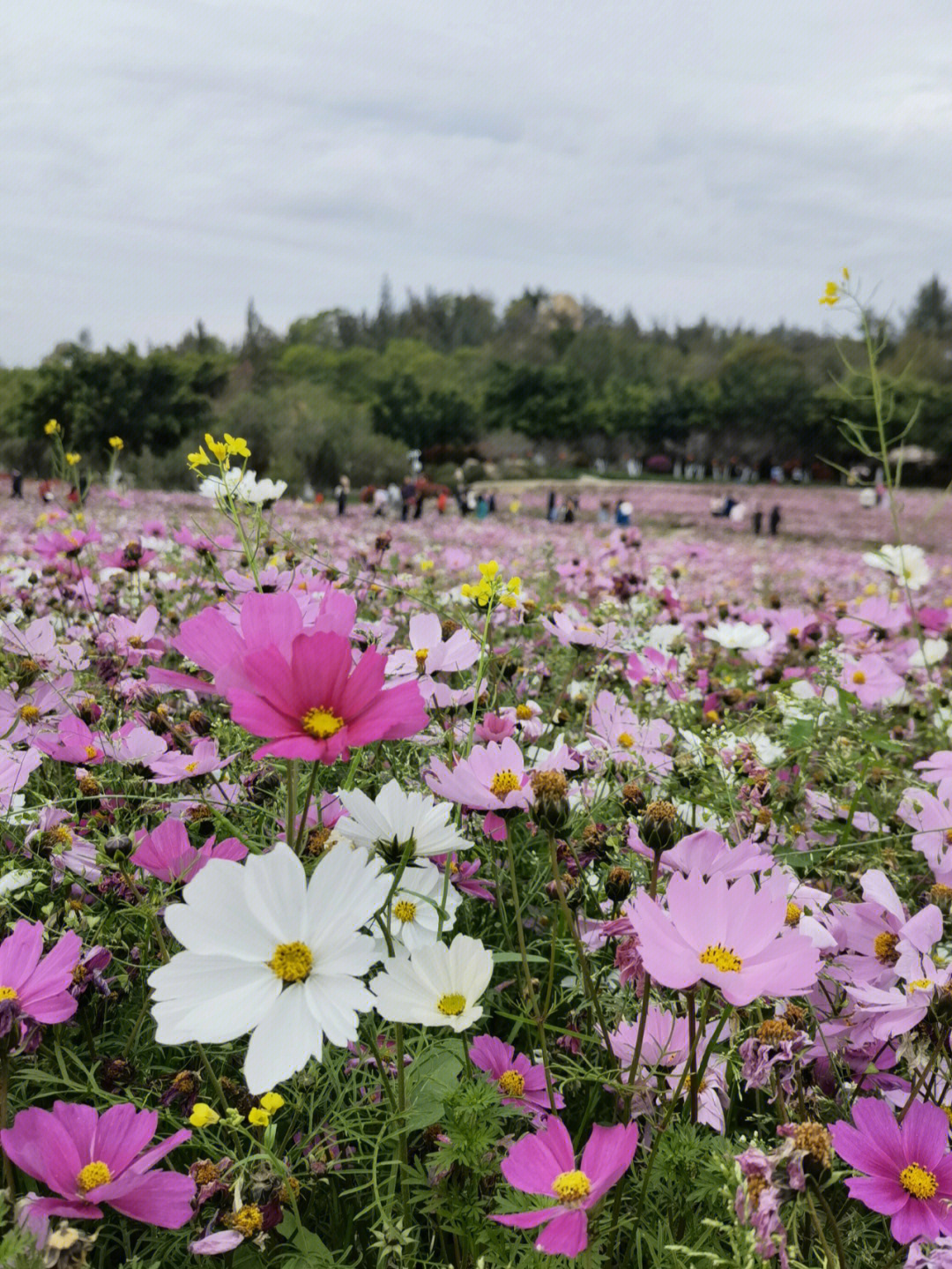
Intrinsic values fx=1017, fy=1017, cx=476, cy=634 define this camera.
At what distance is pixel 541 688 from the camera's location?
1.73 metres

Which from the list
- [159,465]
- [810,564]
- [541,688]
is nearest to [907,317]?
[159,465]

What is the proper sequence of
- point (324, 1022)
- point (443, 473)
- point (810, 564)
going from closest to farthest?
point (324, 1022) < point (810, 564) < point (443, 473)

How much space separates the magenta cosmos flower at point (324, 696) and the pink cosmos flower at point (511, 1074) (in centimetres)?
30

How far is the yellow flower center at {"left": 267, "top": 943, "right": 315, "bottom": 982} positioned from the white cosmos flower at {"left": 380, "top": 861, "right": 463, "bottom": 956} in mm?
168

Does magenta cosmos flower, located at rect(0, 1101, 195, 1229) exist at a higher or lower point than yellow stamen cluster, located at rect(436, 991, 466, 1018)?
lower

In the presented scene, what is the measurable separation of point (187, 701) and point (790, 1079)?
973 millimetres

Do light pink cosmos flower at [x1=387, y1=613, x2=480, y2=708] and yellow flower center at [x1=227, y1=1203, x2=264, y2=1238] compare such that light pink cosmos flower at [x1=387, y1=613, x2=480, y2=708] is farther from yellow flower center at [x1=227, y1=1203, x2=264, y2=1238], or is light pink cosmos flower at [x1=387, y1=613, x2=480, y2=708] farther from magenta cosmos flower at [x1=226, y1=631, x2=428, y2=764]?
yellow flower center at [x1=227, y1=1203, x2=264, y2=1238]

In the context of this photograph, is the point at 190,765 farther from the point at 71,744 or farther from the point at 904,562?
the point at 904,562

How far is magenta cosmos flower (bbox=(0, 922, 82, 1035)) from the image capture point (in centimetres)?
69

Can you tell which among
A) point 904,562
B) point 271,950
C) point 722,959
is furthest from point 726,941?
point 904,562

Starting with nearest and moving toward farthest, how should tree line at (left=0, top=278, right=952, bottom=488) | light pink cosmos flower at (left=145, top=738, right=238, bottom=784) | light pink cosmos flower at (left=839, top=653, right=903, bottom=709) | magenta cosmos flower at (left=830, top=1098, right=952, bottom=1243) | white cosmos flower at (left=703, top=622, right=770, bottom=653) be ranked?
1. magenta cosmos flower at (left=830, top=1098, right=952, bottom=1243)
2. light pink cosmos flower at (left=145, top=738, right=238, bottom=784)
3. light pink cosmos flower at (left=839, top=653, right=903, bottom=709)
4. white cosmos flower at (left=703, top=622, right=770, bottom=653)
5. tree line at (left=0, top=278, right=952, bottom=488)

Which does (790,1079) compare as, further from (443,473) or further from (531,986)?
(443,473)

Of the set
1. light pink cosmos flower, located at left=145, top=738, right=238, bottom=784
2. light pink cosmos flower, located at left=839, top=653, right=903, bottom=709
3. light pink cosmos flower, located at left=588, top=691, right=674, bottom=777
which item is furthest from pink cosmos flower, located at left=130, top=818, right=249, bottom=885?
light pink cosmos flower, located at left=839, top=653, right=903, bottom=709

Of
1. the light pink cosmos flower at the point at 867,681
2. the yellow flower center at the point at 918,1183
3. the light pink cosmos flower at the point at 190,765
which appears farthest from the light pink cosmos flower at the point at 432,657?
the light pink cosmos flower at the point at 867,681
